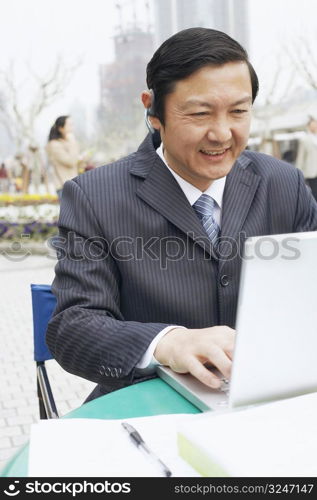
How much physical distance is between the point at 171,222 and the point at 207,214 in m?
0.11

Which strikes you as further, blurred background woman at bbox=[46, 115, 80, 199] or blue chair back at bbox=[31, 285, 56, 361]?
blurred background woman at bbox=[46, 115, 80, 199]

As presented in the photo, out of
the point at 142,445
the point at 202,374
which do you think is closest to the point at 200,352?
the point at 202,374

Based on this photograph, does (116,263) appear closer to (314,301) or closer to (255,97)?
(255,97)

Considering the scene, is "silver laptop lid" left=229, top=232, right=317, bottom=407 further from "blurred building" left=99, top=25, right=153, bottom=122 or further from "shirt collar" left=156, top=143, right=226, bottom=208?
"blurred building" left=99, top=25, right=153, bottom=122

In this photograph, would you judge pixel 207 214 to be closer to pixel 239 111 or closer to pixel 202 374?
pixel 239 111

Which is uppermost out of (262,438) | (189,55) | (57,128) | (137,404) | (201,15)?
(201,15)

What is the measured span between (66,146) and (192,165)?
20.1 ft

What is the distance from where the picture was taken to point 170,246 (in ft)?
4.93

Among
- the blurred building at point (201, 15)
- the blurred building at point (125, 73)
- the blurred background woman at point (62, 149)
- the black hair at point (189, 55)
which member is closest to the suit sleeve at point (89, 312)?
the black hair at point (189, 55)

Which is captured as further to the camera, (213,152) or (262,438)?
(213,152)

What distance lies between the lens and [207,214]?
155 centimetres

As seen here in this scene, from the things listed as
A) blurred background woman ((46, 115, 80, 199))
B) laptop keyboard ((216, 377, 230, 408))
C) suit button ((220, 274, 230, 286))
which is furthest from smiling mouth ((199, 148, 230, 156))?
blurred background woman ((46, 115, 80, 199))

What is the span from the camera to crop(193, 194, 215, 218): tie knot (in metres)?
1.55

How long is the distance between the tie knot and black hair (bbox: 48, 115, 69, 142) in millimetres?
5971
